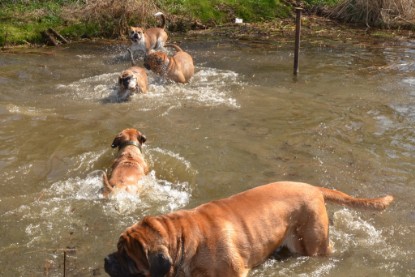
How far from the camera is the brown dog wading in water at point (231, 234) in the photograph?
12.5ft

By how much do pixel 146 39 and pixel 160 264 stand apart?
11.4 meters

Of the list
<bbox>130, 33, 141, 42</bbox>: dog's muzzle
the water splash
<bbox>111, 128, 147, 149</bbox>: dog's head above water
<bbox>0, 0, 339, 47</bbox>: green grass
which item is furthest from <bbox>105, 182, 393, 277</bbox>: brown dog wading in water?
<bbox>0, 0, 339, 47</bbox>: green grass

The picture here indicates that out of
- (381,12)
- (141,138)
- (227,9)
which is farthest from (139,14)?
(141,138)

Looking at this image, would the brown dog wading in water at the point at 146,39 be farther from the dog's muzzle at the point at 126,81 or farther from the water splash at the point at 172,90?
the dog's muzzle at the point at 126,81

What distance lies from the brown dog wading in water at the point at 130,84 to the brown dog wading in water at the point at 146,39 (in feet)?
12.5

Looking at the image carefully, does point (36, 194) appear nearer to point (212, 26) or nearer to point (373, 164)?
point (373, 164)

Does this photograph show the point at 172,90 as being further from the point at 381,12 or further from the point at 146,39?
the point at 381,12

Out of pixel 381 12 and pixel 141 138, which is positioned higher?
pixel 381 12

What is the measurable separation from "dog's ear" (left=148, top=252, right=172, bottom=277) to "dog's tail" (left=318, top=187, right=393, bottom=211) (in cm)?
186

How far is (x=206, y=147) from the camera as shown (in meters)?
7.68

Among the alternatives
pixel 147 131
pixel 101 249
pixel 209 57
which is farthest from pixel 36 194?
pixel 209 57

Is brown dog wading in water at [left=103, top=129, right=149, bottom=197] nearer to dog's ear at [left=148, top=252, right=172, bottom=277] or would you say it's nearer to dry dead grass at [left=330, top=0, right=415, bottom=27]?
dog's ear at [left=148, top=252, right=172, bottom=277]

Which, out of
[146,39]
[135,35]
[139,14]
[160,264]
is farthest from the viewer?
[139,14]

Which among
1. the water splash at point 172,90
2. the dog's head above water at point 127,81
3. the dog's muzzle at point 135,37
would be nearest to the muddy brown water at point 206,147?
the water splash at point 172,90
